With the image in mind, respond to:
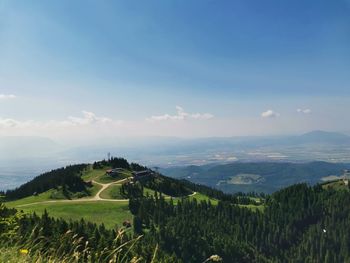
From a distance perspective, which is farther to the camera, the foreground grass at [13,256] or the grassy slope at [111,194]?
the grassy slope at [111,194]

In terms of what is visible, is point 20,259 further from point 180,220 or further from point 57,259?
point 180,220

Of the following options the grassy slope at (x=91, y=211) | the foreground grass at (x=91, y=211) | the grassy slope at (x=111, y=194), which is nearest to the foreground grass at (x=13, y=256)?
the grassy slope at (x=91, y=211)

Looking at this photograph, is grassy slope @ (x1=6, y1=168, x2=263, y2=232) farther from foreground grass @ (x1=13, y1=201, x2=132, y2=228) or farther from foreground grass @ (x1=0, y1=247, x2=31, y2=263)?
→ foreground grass @ (x1=0, y1=247, x2=31, y2=263)

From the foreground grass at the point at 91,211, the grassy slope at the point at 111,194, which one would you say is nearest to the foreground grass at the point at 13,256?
the foreground grass at the point at 91,211

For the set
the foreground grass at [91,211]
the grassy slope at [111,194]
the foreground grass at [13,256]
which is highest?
the foreground grass at [13,256]

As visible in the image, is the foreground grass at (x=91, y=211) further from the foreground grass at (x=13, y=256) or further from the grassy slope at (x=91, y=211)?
the foreground grass at (x=13, y=256)

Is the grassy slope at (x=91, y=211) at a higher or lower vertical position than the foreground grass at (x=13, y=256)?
lower

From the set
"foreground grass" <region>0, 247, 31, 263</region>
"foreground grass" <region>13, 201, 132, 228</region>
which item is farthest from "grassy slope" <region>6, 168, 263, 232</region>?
"foreground grass" <region>0, 247, 31, 263</region>

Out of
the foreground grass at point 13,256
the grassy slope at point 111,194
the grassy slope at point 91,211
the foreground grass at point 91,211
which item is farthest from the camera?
Answer: the grassy slope at point 111,194

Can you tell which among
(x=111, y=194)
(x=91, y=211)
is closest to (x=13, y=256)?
(x=91, y=211)

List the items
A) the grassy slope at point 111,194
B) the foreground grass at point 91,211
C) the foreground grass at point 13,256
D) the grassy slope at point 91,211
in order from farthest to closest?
the grassy slope at point 111,194 < the grassy slope at point 91,211 < the foreground grass at point 91,211 < the foreground grass at point 13,256
